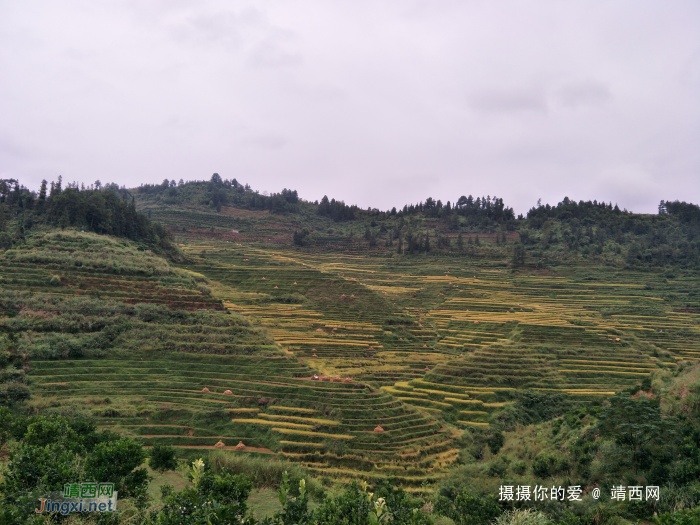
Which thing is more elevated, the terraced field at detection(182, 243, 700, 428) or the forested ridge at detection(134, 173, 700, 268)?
the forested ridge at detection(134, 173, 700, 268)

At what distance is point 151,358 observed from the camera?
3384 centimetres

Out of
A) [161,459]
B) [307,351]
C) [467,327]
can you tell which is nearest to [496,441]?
[307,351]

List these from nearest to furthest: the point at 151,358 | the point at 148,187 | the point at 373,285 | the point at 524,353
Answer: the point at 151,358, the point at 524,353, the point at 373,285, the point at 148,187

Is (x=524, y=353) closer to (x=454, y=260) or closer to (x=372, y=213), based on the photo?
(x=454, y=260)

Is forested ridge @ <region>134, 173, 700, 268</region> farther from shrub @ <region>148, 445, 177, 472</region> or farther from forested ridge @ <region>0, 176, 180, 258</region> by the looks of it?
shrub @ <region>148, 445, 177, 472</region>

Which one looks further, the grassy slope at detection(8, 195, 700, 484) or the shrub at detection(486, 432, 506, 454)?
the shrub at detection(486, 432, 506, 454)

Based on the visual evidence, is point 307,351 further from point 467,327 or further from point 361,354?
point 467,327

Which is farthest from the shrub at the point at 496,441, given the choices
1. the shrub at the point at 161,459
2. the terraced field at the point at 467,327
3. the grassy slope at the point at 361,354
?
the shrub at the point at 161,459

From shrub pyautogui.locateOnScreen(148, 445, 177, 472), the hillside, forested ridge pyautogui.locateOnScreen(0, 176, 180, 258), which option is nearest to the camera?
shrub pyautogui.locateOnScreen(148, 445, 177, 472)

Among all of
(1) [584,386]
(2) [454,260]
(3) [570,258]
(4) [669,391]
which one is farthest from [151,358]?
(3) [570,258]

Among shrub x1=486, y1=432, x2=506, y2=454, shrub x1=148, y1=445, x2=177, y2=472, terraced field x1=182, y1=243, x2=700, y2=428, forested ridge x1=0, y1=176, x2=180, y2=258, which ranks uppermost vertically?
forested ridge x1=0, y1=176, x2=180, y2=258

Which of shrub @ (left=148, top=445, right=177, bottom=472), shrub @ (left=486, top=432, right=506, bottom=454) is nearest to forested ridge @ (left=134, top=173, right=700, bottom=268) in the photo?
shrub @ (left=486, top=432, right=506, bottom=454)

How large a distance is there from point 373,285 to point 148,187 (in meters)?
139

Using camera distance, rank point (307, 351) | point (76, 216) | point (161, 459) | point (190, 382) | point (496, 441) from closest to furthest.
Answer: point (161, 459)
point (496, 441)
point (190, 382)
point (307, 351)
point (76, 216)
